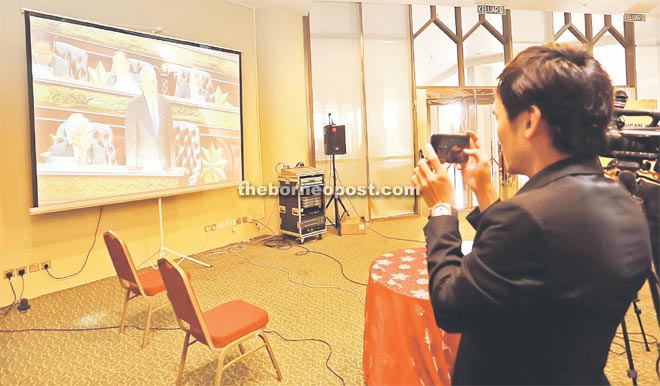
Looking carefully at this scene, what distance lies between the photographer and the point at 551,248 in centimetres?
62

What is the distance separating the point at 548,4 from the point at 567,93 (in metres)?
6.29

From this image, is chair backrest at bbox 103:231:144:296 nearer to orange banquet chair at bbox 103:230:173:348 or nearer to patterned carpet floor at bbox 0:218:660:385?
orange banquet chair at bbox 103:230:173:348

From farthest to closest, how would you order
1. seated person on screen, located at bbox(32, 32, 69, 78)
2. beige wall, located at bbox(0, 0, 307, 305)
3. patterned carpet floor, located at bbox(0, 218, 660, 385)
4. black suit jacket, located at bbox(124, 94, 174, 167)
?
black suit jacket, located at bbox(124, 94, 174, 167) → beige wall, located at bbox(0, 0, 307, 305) → seated person on screen, located at bbox(32, 32, 69, 78) → patterned carpet floor, located at bbox(0, 218, 660, 385)

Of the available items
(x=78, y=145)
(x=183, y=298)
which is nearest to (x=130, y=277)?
(x=183, y=298)

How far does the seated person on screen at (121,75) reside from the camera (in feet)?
11.2

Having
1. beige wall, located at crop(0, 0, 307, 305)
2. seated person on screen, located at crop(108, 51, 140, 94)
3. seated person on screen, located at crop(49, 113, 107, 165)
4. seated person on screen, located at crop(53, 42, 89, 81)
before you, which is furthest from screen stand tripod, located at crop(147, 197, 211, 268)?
seated person on screen, located at crop(53, 42, 89, 81)

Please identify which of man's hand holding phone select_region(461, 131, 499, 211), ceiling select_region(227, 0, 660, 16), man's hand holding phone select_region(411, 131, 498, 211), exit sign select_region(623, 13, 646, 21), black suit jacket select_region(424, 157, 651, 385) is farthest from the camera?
exit sign select_region(623, 13, 646, 21)

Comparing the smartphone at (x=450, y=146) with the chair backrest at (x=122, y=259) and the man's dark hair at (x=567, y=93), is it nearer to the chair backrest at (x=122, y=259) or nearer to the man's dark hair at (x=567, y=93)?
the man's dark hair at (x=567, y=93)

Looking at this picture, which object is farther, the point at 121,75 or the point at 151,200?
the point at 151,200

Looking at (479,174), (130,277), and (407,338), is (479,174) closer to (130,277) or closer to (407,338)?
A: (407,338)

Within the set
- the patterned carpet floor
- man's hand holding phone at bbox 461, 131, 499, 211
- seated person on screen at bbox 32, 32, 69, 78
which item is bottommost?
the patterned carpet floor

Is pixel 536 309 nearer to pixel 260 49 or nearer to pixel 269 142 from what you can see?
pixel 269 142

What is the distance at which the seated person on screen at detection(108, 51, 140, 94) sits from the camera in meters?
3.41

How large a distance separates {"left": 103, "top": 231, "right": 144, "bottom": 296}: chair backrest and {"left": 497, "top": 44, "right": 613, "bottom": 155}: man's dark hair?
7.52ft
